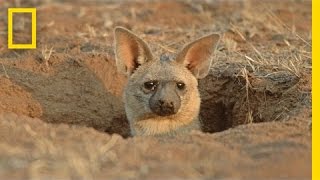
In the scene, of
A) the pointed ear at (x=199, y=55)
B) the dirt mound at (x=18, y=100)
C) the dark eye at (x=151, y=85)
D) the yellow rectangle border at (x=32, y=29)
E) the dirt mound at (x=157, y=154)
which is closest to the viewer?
the dirt mound at (x=157, y=154)

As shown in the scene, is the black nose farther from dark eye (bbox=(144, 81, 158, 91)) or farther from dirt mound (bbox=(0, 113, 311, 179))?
dirt mound (bbox=(0, 113, 311, 179))

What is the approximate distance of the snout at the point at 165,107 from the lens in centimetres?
699

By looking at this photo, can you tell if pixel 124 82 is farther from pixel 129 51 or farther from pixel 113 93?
pixel 129 51

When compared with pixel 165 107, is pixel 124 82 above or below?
above

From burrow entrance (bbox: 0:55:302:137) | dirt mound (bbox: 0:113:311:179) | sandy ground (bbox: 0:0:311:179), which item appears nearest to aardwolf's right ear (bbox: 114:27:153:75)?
sandy ground (bbox: 0:0:311:179)

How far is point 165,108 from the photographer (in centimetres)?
701

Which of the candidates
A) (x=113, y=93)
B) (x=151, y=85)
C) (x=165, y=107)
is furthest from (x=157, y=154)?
(x=113, y=93)

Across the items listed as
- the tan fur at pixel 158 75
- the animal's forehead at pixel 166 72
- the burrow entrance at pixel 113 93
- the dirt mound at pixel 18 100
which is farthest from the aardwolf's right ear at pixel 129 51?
the dirt mound at pixel 18 100

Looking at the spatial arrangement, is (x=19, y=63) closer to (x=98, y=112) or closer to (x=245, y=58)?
(x=98, y=112)

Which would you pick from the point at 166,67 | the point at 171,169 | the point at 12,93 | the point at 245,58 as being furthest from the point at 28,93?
the point at 171,169

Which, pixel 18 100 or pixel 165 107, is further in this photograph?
pixel 18 100

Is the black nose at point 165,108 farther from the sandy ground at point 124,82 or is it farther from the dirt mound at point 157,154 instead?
the dirt mound at point 157,154

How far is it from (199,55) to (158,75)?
1.78ft

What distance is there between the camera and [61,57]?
28.6 feet
